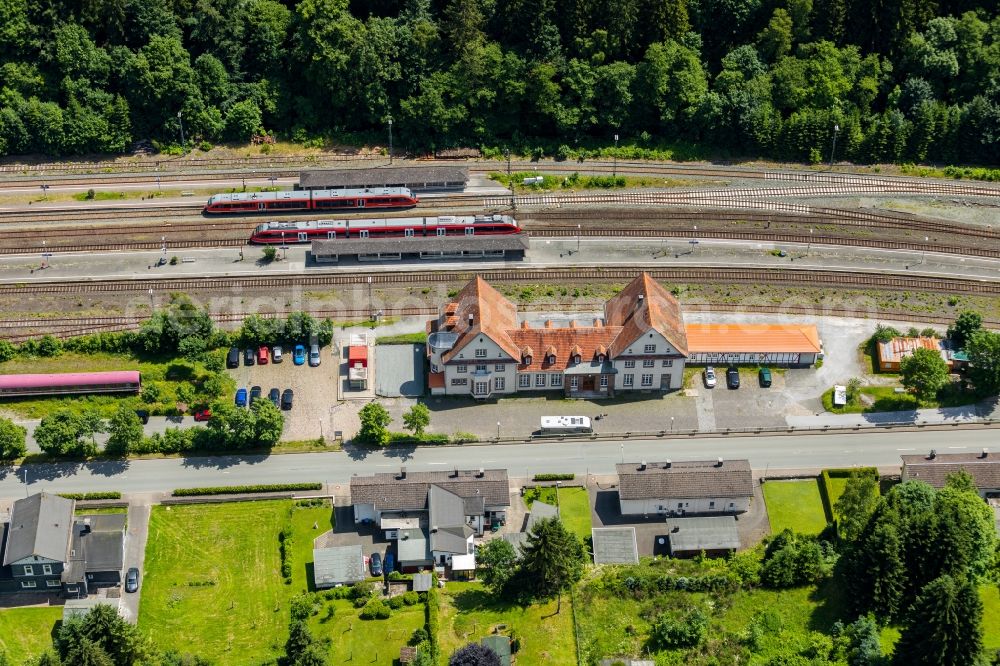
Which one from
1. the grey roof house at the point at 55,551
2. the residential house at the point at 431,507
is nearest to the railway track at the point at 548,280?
the residential house at the point at 431,507

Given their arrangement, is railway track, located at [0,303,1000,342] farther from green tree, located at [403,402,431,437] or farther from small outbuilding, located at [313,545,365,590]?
small outbuilding, located at [313,545,365,590]

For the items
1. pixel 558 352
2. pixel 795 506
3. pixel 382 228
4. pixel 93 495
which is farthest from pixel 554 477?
pixel 93 495

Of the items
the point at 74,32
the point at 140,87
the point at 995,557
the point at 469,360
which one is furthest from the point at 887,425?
the point at 74,32

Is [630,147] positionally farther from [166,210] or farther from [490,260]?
[166,210]

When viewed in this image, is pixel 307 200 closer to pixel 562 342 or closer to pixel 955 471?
pixel 562 342

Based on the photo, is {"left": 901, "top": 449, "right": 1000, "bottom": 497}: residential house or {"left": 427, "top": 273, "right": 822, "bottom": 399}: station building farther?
{"left": 427, "top": 273, "right": 822, "bottom": 399}: station building

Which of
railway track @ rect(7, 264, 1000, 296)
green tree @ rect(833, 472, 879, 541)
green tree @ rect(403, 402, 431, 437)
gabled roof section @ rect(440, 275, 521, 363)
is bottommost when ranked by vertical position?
green tree @ rect(833, 472, 879, 541)

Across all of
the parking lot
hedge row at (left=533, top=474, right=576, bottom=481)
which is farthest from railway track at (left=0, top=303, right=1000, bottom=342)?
hedge row at (left=533, top=474, right=576, bottom=481)
